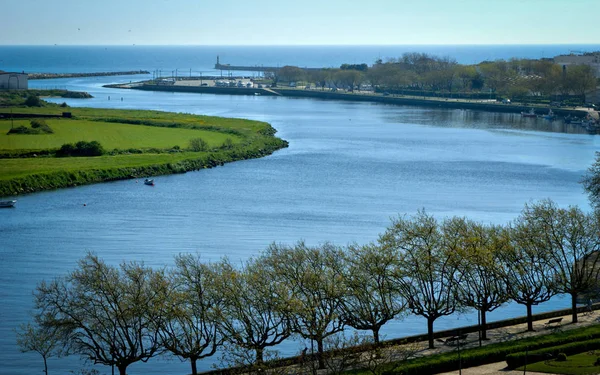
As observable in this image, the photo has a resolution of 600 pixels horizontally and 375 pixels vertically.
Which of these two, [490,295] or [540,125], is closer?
[490,295]

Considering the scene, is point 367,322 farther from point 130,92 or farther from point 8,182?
point 130,92

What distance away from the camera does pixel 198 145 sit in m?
53.9

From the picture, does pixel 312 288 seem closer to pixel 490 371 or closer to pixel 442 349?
pixel 442 349

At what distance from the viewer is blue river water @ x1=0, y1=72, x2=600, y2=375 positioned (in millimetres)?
26719

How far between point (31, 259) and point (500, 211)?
18544 millimetres

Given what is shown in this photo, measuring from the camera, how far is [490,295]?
21359 millimetres

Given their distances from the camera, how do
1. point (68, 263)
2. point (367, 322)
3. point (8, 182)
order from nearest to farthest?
point (367, 322)
point (68, 263)
point (8, 182)

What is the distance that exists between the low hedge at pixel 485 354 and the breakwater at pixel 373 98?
6232 cm

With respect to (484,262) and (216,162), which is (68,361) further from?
(216,162)

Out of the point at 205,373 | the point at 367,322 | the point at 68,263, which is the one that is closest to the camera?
the point at 205,373

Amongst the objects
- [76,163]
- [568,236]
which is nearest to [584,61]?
[76,163]

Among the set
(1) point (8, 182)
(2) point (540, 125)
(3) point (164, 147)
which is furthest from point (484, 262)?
(2) point (540, 125)

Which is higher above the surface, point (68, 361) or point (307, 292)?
point (307, 292)

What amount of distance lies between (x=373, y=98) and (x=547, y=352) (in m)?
85.3
